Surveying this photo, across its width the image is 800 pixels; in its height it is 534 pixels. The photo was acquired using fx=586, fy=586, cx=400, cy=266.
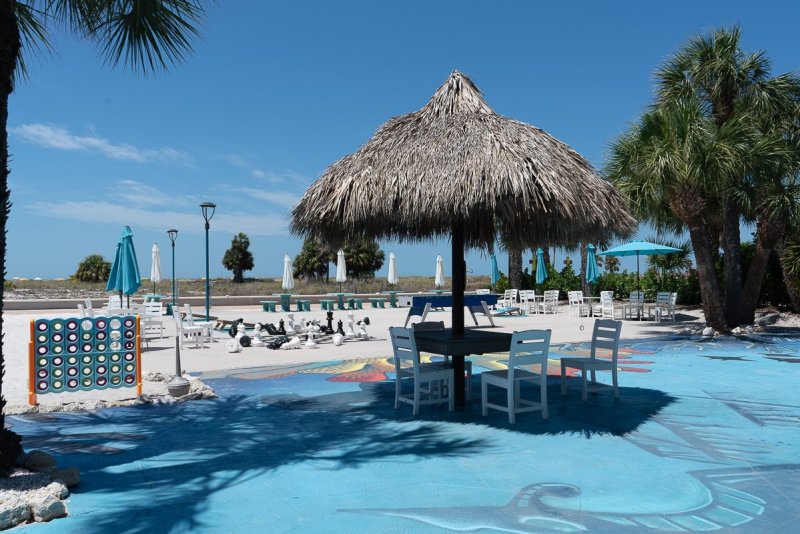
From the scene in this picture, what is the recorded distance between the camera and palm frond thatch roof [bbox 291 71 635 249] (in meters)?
5.96

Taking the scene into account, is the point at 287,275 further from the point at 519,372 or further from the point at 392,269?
the point at 519,372

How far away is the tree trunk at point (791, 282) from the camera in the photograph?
52.4 ft

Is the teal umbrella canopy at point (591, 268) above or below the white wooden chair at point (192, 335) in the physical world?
above

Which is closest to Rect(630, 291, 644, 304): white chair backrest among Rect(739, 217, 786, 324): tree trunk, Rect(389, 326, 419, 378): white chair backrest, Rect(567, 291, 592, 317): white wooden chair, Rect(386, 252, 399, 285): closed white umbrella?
Rect(567, 291, 592, 317): white wooden chair

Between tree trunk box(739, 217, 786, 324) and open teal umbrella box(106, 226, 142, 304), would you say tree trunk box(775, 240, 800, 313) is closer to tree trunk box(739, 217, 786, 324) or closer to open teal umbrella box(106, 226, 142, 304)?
tree trunk box(739, 217, 786, 324)

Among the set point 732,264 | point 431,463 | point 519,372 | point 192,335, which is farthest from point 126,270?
point 732,264

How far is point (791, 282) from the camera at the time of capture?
52.9 feet

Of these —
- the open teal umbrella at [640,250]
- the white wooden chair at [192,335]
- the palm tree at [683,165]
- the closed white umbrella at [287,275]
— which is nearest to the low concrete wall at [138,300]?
the closed white umbrella at [287,275]

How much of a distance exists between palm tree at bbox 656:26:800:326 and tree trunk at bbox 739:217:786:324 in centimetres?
18

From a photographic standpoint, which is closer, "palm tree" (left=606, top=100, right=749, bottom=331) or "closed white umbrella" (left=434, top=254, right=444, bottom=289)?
"palm tree" (left=606, top=100, right=749, bottom=331)

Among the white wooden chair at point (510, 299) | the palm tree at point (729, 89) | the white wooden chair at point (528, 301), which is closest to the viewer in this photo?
the palm tree at point (729, 89)

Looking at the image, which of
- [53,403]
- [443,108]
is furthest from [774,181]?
[53,403]

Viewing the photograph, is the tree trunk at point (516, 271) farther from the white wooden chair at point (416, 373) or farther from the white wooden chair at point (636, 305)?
the white wooden chair at point (416, 373)

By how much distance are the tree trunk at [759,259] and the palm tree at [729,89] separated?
184 mm
